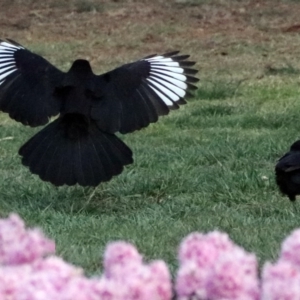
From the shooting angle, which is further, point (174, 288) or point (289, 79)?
point (289, 79)

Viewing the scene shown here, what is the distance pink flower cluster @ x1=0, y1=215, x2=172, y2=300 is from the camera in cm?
145

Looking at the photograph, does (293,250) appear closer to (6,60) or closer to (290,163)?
(290,163)

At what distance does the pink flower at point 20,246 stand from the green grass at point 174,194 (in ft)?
3.79

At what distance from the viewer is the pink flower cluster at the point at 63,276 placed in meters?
1.45

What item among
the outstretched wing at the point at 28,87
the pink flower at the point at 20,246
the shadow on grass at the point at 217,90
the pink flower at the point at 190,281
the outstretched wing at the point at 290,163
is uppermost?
the pink flower at the point at 190,281

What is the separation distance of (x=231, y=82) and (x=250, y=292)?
8063mm

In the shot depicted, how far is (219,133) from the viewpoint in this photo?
700cm

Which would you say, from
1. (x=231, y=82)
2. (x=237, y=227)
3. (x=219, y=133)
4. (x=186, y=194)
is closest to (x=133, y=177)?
(x=186, y=194)

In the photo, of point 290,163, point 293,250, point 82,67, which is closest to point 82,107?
point 82,67

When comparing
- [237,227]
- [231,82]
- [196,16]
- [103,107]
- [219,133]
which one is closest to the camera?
[237,227]

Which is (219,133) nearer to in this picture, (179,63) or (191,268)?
(179,63)

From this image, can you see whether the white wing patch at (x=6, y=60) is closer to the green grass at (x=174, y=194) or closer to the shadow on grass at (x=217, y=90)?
the green grass at (x=174, y=194)

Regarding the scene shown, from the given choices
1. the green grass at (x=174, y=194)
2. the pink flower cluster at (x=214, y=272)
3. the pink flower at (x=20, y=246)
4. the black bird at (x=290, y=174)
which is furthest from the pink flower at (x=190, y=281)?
the black bird at (x=290, y=174)

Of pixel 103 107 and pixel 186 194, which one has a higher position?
pixel 103 107
